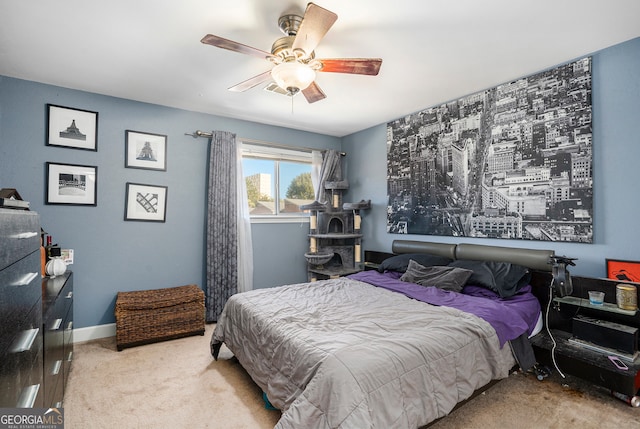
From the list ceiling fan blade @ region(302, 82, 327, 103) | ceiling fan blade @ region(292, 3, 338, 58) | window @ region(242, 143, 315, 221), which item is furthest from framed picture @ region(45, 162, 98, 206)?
ceiling fan blade @ region(292, 3, 338, 58)

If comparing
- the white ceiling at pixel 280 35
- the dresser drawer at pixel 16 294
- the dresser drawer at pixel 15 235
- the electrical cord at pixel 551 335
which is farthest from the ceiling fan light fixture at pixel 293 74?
the electrical cord at pixel 551 335

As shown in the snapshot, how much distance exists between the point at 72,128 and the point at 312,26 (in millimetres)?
3011

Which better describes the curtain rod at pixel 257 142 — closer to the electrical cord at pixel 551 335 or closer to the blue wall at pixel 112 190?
the blue wall at pixel 112 190

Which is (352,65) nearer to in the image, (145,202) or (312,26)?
(312,26)

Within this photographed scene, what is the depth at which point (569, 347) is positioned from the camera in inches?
95.9

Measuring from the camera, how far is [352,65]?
2211 mm

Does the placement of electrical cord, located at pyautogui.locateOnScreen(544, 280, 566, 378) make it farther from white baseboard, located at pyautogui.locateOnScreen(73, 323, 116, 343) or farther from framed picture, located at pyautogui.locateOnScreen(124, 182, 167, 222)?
white baseboard, located at pyautogui.locateOnScreen(73, 323, 116, 343)

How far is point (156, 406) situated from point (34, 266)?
1449 millimetres

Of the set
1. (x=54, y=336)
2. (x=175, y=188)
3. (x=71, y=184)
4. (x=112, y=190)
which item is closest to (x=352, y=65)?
(x=54, y=336)

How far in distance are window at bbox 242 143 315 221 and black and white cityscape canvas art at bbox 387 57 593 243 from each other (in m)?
1.56

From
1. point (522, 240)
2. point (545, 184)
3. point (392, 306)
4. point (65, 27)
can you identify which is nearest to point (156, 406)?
point (392, 306)

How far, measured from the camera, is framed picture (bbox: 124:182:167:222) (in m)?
3.62

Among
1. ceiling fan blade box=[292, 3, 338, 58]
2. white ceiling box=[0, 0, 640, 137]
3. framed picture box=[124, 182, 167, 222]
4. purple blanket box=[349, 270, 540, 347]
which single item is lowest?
purple blanket box=[349, 270, 540, 347]

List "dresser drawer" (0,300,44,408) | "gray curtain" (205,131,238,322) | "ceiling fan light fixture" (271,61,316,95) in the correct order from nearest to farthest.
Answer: "dresser drawer" (0,300,44,408) → "ceiling fan light fixture" (271,61,316,95) → "gray curtain" (205,131,238,322)
